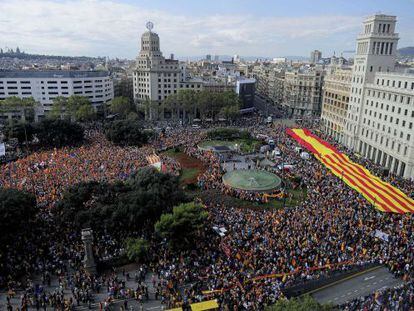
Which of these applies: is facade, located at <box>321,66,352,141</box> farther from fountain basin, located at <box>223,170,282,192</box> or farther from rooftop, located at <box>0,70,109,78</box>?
rooftop, located at <box>0,70,109,78</box>

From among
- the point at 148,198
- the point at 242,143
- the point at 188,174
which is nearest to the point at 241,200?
the point at 188,174

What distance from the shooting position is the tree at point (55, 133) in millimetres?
74062

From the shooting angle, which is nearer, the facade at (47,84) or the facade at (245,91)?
the facade at (47,84)

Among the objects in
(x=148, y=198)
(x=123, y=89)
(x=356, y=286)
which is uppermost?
(x=123, y=89)

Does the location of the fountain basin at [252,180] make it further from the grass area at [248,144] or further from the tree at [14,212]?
the tree at [14,212]

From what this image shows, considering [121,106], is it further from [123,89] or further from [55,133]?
[123,89]

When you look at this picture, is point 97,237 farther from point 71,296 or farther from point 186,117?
point 186,117

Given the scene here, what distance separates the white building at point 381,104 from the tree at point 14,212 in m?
59.2

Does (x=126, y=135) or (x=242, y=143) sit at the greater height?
(x=126, y=135)

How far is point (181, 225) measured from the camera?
34500 mm

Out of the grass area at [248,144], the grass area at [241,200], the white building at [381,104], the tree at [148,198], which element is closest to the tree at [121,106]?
the grass area at [248,144]

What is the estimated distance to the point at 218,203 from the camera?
47.2 meters

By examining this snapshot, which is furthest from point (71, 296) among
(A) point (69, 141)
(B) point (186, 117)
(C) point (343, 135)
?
(B) point (186, 117)

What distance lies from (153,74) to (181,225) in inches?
3742
